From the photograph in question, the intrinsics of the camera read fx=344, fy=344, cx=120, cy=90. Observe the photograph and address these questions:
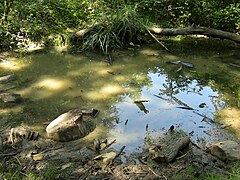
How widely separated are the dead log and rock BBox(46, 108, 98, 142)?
3.57 m

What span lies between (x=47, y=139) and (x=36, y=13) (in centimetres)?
419

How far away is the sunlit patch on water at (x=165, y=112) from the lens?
412cm

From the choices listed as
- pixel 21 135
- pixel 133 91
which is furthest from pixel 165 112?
pixel 21 135

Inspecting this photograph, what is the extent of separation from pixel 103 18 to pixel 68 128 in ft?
12.3

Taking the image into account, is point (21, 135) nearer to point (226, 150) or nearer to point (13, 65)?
point (226, 150)

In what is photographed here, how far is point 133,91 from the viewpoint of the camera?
518 cm

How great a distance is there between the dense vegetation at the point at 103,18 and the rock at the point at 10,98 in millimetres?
2121

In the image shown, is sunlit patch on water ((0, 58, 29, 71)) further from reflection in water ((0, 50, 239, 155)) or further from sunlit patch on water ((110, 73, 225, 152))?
sunlit patch on water ((110, 73, 225, 152))

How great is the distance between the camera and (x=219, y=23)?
283 inches

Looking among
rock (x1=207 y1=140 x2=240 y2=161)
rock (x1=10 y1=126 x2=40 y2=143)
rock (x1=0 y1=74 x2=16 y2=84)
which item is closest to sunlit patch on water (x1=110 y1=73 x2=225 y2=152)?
rock (x1=207 y1=140 x2=240 y2=161)

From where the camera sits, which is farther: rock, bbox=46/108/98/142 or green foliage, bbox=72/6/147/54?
green foliage, bbox=72/6/147/54

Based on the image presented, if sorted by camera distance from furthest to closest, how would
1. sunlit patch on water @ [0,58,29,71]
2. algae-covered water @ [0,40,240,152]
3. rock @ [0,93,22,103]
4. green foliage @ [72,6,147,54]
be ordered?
green foliage @ [72,6,147,54], sunlit patch on water @ [0,58,29,71], rock @ [0,93,22,103], algae-covered water @ [0,40,240,152]

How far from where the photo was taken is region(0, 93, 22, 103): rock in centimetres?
480

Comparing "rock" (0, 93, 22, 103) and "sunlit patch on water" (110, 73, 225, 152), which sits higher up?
"rock" (0, 93, 22, 103)
